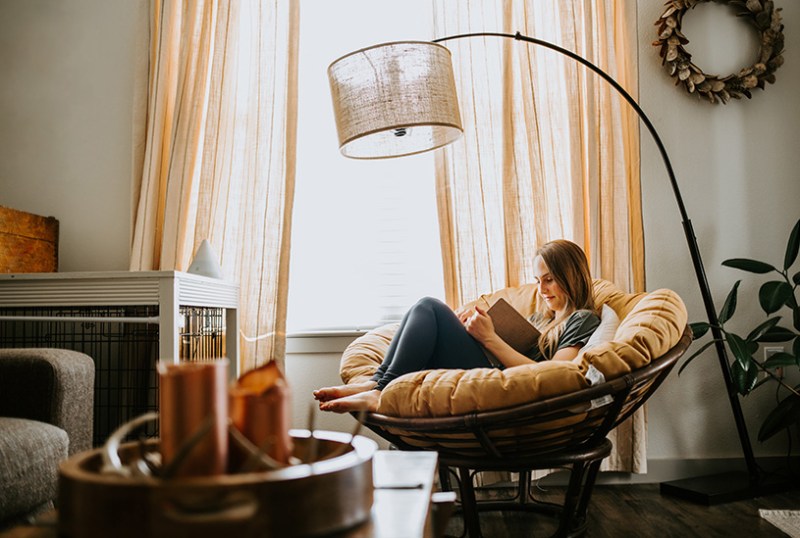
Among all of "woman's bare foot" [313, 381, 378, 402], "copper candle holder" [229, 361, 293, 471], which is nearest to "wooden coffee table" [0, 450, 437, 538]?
"copper candle holder" [229, 361, 293, 471]

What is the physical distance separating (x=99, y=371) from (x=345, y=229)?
117 centimetres

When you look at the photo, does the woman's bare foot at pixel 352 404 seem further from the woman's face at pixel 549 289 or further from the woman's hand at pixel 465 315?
the woman's face at pixel 549 289

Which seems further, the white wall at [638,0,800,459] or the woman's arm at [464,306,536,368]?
the white wall at [638,0,800,459]

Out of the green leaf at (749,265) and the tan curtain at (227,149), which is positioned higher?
the tan curtain at (227,149)

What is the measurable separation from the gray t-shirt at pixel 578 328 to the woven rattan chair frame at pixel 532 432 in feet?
1.06

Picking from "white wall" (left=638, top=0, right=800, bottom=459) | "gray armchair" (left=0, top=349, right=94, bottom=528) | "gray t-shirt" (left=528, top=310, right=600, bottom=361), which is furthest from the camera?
"white wall" (left=638, top=0, right=800, bottom=459)

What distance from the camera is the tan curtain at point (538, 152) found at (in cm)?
271

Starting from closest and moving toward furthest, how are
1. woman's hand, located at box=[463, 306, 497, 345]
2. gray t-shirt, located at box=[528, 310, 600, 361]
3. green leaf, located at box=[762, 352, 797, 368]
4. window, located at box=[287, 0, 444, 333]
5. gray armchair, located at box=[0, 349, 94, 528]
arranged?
gray armchair, located at box=[0, 349, 94, 528] < gray t-shirt, located at box=[528, 310, 600, 361] < woman's hand, located at box=[463, 306, 497, 345] < green leaf, located at box=[762, 352, 797, 368] < window, located at box=[287, 0, 444, 333]

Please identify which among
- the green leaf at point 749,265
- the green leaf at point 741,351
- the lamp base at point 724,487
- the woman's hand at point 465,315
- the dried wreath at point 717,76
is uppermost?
the dried wreath at point 717,76

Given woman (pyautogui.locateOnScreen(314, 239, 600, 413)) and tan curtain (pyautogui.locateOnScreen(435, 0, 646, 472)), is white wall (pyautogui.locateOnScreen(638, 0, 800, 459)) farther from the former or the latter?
woman (pyautogui.locateOnScreen(314, 239, 600, 413))

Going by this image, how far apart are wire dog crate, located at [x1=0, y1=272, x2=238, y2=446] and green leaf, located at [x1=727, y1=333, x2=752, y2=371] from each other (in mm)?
1886

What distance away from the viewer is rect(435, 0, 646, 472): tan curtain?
8.89 ft

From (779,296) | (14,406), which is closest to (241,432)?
(14,406)

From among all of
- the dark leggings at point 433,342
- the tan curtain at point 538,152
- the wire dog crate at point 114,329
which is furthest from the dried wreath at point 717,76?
the wire dog crate at point 114,329
